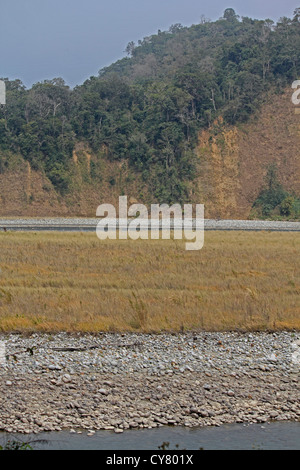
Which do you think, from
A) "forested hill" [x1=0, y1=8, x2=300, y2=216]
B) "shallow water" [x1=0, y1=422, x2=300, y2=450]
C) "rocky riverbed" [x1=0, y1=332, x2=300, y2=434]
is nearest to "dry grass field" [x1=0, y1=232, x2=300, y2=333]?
"rocky riverbed" [x1=0, y1=332, x2=300, y2=434]

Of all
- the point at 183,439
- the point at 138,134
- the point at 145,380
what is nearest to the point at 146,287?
the point at 145,380

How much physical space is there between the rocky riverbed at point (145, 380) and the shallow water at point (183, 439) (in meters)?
0.22

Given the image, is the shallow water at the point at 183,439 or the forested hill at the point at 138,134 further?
the forested hill at the point at 138,134

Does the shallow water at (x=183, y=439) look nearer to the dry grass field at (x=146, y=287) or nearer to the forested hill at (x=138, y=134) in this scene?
the dry grass field at (x=146, y=287)

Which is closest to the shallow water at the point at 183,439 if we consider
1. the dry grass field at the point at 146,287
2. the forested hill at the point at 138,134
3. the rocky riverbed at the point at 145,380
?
the rocky riverbed at the point at 145,380

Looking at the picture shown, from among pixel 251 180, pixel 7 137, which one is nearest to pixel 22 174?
pixel 7 137

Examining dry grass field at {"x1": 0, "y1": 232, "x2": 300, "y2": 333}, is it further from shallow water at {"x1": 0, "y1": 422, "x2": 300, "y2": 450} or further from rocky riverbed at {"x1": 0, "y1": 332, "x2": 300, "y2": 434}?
shallow water at {"x1": 0, "y1": 422, "x2": 300, "y2": 450}

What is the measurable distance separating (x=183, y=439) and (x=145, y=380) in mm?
2424

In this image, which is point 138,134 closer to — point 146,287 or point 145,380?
point 146,287

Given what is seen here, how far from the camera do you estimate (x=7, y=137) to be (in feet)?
258

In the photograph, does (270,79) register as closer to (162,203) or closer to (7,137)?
(162,203)

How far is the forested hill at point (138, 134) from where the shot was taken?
253ft

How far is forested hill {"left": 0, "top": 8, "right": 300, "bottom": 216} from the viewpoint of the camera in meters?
77.0
